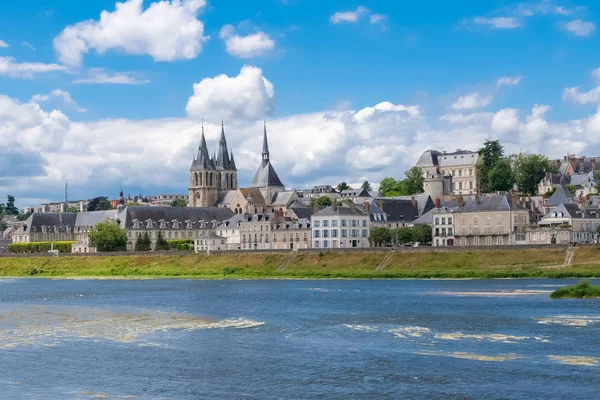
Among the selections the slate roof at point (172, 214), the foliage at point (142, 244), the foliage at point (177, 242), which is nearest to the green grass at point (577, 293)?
the foliage at point (142, 244)

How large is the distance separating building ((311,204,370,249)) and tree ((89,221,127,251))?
36657 millimetres

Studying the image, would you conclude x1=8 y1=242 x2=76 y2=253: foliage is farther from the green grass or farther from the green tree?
the green grass

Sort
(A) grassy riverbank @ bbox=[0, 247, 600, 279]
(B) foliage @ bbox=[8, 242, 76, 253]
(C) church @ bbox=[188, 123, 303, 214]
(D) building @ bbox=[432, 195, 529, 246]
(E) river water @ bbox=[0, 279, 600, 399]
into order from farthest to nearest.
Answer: (C) church @ bbox=[188, 123, 303, 214] < (B) foliage @ bbox=[8, 242, 76, 253] < (D) building @ bbox=[432, 195, 529, 246] < (A) grassy riverbank @ bbox=[0, 247, 600, 279] < (E) river water @ bbox=[0, 279, 600, 399]

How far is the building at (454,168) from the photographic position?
184m

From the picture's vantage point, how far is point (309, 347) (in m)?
42.8

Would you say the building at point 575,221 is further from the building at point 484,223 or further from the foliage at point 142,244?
the foliage at point 142,244

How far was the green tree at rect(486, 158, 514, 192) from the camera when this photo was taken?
159 m

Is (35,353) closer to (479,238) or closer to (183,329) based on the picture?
(183,329)

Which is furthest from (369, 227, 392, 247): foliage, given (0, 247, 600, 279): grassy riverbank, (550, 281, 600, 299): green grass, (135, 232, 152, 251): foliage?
(550, 281, 600, 299): green grass

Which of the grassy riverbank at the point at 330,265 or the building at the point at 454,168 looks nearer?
the grassy riverbank at the point at 330,265

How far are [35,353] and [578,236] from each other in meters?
80.9

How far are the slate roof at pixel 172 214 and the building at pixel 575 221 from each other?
71063mm

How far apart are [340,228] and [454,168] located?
7087cm

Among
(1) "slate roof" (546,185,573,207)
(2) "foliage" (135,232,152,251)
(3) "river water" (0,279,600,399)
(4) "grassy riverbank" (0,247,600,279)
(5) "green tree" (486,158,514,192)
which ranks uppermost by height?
(5) "green tree" (486,158,514,192)
